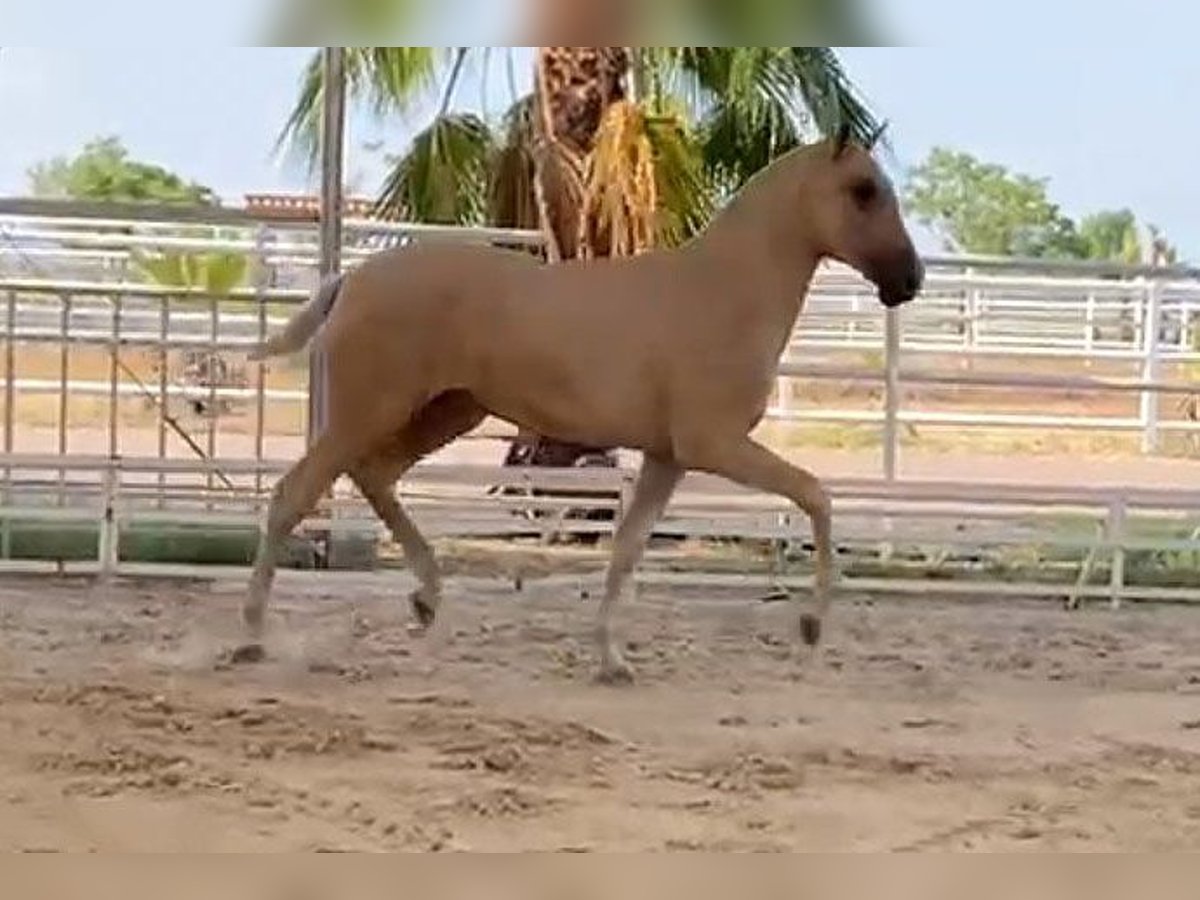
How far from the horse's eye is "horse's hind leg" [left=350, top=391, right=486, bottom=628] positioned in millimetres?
879

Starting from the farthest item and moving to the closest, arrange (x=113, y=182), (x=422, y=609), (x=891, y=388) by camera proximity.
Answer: (x=113, y=182)
(x=891, y=388)
(x=422, y=609)

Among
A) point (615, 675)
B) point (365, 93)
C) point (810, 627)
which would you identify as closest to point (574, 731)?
point (615, 675)

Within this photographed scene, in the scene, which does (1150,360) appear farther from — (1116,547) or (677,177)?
(677,177)

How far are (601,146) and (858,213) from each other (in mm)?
2137

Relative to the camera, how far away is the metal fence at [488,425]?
4895mm

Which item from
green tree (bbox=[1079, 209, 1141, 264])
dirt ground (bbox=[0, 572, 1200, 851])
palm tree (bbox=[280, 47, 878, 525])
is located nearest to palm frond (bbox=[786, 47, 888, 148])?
palm tree (bbox=[280, 47, 878, 525])

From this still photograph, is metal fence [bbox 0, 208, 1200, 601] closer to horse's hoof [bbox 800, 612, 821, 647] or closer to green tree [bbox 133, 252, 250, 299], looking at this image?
green tree [bbox 133, 252, 250, 299]

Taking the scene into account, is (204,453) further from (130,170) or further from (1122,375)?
(1122,375)

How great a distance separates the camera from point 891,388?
18.1 feet

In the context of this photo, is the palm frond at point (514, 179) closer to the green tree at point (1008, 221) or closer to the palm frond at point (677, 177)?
the palm frond at point (677, 177)

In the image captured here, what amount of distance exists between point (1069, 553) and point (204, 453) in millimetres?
2711

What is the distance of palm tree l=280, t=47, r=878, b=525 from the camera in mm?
5215

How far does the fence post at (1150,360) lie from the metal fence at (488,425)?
0.01m

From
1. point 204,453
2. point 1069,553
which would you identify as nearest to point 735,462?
point 1069,553
